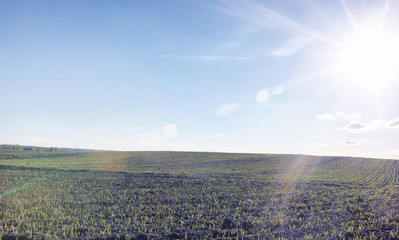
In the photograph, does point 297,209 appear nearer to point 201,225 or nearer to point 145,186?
point 201,225

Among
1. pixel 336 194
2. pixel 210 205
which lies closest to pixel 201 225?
pixel 210 205

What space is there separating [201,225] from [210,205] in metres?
3.83

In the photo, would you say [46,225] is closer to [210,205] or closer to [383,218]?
[210,205]

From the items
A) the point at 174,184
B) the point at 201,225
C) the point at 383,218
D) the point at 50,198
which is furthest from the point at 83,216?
the point at 383,218

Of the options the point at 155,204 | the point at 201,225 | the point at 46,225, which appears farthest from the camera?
the point at 155,204

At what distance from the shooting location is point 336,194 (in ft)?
64.5

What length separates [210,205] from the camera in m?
Result: 14.5

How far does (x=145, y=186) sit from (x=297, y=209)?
1259cm

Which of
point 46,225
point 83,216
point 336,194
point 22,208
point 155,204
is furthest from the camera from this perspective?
point 336,194

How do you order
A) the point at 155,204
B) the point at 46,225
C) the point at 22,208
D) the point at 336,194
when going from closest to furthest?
1. the point at 46,225
2. the point at 22,208
3. the point at 155,204
4. the point at 336,194

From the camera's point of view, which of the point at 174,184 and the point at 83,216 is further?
the point at 174,184

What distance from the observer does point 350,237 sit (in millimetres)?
10305

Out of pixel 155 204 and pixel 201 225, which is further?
pixel 155 204

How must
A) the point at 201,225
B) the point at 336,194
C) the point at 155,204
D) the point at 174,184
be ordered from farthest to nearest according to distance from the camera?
the point at 174,184, the point at 336,194, the point at 155,204, the point at 201,225
